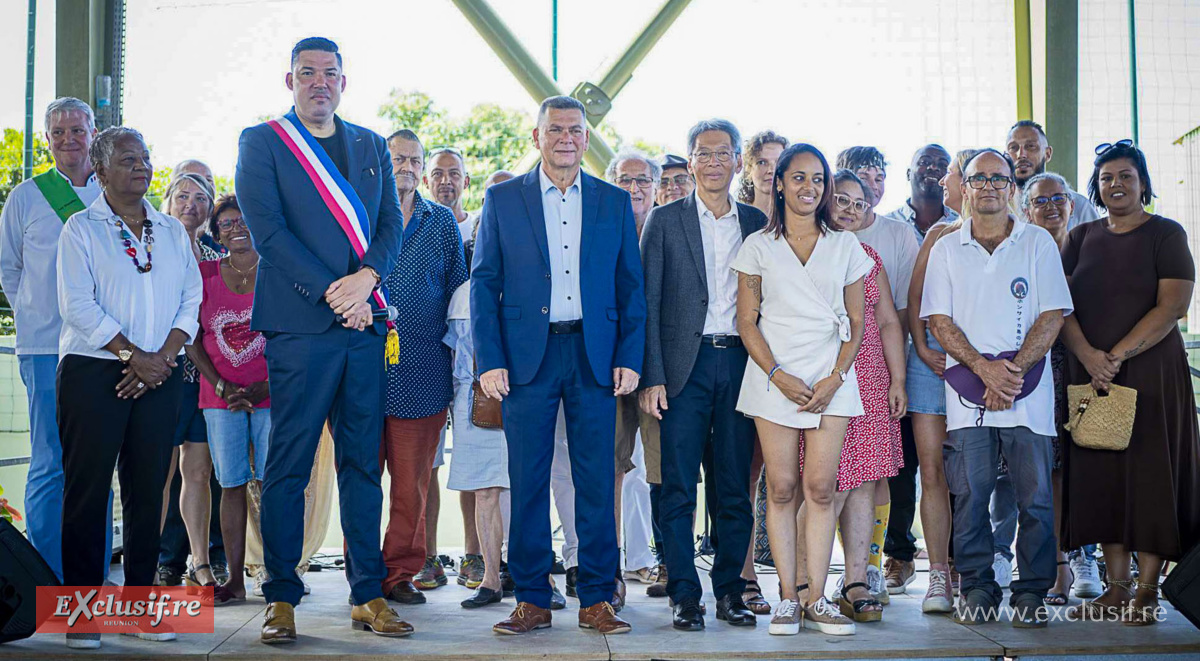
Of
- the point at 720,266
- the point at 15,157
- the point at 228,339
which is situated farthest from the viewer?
the point at 15,157

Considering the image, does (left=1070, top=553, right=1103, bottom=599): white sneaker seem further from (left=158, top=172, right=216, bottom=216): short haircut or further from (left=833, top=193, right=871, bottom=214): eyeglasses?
(left=158, top=172, right=216, bottom=216): short haircut

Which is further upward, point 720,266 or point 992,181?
point 992,181

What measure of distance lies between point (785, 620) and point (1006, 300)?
53.4 inches


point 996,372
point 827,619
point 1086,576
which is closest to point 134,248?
point 827,619

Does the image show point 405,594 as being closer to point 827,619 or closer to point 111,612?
point 111,612

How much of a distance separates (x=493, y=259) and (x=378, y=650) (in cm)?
131

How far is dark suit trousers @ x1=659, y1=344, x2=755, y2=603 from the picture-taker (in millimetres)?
3652

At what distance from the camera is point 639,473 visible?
465 centimetres

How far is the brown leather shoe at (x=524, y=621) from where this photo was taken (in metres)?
3.47

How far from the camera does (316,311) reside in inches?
132

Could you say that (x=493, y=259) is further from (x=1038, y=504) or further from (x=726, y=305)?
(x=1038, y=504)

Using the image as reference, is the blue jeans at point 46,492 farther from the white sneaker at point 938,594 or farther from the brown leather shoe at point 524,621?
the white sneaker at point 938,594

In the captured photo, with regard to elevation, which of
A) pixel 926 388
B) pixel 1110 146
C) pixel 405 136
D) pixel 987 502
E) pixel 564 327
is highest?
pixel 405 136

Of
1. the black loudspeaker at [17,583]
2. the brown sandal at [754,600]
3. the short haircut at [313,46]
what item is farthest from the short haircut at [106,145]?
the brown sandal at [754,600]
